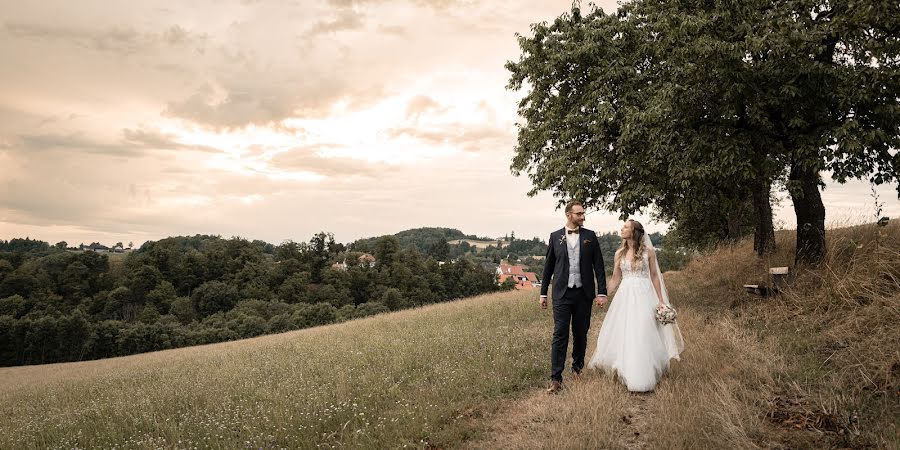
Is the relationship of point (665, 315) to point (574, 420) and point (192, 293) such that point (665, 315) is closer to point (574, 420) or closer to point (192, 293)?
point (574, 420)

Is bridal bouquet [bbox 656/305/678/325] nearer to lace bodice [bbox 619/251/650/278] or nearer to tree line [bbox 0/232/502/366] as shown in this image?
lace bodice [bbox 619/251/650/278]

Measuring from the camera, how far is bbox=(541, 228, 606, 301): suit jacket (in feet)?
24.8

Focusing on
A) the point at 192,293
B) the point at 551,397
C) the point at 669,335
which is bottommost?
the point at 192,293

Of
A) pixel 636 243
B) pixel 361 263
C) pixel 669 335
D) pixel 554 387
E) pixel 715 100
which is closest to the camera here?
pixel 554 387

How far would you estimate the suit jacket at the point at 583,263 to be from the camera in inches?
298

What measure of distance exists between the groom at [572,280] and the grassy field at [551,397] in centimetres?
69

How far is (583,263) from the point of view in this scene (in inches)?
298

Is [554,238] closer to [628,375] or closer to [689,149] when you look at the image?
[628,375]

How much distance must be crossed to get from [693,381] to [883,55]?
9.28 m

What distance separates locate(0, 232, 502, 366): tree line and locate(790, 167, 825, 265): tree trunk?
5697 cm

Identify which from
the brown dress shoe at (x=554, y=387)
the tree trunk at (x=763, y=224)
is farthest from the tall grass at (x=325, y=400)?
the tree trunk at (x=763, y=224)

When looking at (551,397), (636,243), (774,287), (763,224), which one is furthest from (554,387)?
(763,224)

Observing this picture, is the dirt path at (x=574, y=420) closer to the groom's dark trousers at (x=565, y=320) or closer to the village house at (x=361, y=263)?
the groom's dark trousers at (x=565, y=320)

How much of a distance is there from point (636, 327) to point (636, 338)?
18 centimetres
